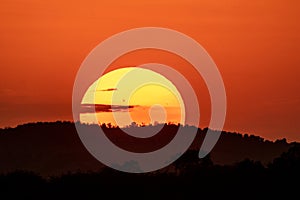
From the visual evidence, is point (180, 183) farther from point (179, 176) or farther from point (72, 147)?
point (72, 147)

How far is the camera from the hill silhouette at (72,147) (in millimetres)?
103750

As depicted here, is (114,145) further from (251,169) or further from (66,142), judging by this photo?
(251,169)

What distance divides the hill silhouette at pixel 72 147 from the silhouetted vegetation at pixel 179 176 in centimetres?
12

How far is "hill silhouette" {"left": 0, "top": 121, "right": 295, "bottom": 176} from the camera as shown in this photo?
10375 cm

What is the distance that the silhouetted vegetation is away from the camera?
76844 mm

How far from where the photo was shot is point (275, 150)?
10119 centimetres

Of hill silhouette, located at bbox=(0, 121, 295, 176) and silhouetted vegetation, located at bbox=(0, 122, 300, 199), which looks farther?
hill silhouette, located at bbox=(0, 121, 295, 176)

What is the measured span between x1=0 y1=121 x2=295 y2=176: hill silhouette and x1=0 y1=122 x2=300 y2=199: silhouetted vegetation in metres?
0.12

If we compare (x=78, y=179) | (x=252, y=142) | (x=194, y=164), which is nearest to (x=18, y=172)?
(x=78, y=179)

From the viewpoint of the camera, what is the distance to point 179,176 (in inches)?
3351

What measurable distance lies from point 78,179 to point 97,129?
32.3 m

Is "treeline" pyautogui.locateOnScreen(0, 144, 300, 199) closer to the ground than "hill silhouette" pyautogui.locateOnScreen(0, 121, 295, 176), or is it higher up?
closer to the ground

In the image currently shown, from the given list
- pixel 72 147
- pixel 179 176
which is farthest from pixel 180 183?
pixel 72 147

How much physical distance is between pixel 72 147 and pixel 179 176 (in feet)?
162
